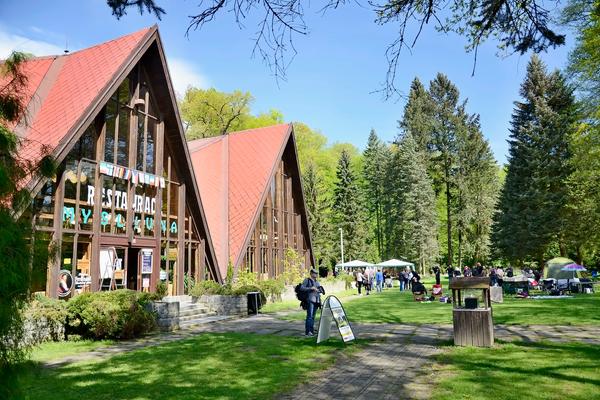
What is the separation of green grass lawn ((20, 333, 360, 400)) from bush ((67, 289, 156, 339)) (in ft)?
6.31

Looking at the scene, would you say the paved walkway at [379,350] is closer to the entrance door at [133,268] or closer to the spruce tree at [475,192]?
the entrance door at [133,268]


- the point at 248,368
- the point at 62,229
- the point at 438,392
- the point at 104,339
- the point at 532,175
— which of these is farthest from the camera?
the point at 532,175

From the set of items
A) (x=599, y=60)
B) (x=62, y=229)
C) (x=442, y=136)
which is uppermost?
(x=442, y=136)

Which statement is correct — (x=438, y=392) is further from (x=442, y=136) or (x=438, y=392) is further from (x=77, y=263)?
(x=442, y=136)

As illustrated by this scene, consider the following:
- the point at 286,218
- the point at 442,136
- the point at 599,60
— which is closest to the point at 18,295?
the point at 599,60

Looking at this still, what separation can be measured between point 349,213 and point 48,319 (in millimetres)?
43691

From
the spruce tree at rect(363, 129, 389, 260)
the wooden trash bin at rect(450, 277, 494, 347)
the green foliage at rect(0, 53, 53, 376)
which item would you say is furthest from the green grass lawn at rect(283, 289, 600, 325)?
the spruce tree at rect(363, 129, 389, 260)

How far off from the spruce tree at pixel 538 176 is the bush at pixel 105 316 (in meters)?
30.8

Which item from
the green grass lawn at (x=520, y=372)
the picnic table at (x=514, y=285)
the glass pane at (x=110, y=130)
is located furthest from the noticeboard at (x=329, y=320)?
the picnic table at (x=514, y=285)

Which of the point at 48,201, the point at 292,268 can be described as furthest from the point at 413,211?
the point at 48,201

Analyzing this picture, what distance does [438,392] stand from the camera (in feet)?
20.9

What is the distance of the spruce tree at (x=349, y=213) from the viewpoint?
174ft

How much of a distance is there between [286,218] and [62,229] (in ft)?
59.2

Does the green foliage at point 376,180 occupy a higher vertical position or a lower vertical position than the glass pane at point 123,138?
higher
